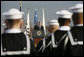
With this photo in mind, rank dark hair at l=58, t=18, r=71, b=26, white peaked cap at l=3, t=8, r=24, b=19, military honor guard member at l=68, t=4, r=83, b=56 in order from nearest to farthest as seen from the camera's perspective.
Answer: military honor guard member at l=68, t=4, r=83, b=56
white peaked cap at l=3, t=8, r=24, b=19
dark hair at l=58, t=18, r=71, b=26

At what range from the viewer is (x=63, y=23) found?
20.7 feet

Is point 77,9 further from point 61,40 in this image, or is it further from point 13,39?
point 13,39

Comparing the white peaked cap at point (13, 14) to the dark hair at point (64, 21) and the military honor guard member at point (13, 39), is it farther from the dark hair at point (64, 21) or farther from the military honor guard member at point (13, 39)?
the dark hair at point (64, 21)

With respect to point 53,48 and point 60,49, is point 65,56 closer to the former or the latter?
point 60,49

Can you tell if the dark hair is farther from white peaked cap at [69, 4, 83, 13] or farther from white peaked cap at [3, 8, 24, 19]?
white peaked cap at [3, 8, 24, 19]

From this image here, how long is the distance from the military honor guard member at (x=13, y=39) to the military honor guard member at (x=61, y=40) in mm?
783

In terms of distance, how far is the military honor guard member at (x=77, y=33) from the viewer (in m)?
5.58

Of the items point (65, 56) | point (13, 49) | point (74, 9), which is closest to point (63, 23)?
point (74, 9)

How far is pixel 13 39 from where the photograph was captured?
5.74 metres

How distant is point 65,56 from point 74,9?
3.53 feet

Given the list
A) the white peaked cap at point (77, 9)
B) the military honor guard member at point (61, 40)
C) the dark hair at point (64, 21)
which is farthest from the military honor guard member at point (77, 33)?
the dark hair at point (64, 21)

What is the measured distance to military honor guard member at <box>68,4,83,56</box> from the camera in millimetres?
5579

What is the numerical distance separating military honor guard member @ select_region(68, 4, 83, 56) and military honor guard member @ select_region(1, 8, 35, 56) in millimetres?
992

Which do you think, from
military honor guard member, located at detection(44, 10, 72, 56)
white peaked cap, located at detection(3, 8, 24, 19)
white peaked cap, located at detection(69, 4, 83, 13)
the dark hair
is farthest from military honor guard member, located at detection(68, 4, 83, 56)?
white peaked cap, located at detection(3, 8, 24, 19)
